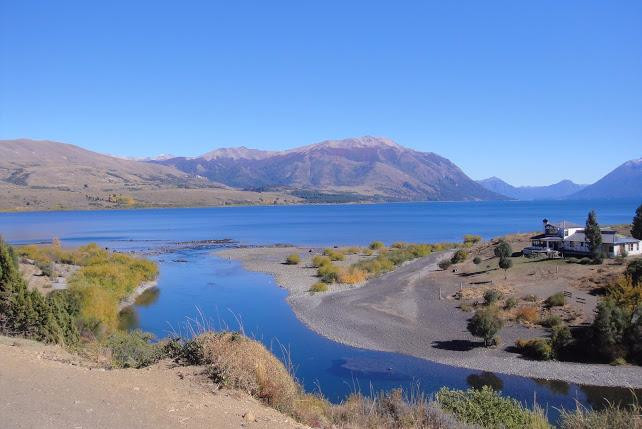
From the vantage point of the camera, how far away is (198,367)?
9852 mm

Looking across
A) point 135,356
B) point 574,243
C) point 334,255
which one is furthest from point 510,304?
point 334,255

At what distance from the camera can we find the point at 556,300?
34.4 meters

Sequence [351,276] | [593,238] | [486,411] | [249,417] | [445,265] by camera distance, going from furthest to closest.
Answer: [445,265] → [351,276] → [593,238] → [486,411] → [249,417]

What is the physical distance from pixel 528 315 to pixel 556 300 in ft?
10.2

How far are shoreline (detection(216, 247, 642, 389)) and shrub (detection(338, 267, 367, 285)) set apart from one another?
1.08 meters

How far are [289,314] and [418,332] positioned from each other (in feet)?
33.1

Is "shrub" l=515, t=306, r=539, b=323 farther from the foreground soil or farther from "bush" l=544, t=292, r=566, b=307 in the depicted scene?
the foreground soil

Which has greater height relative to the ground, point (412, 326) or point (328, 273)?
point (328, 273)

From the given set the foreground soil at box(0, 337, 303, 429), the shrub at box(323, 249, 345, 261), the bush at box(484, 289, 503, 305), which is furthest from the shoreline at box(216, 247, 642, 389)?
the foreground soil at box(0, 337, 303, 429)

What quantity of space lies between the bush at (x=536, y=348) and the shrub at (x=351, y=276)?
23054 mm

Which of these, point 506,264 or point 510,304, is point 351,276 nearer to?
point 506,264

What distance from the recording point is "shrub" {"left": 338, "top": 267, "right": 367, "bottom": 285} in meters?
50.1

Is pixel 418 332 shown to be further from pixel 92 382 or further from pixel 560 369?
pixel 92 382

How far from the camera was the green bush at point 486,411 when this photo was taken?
11.6m
